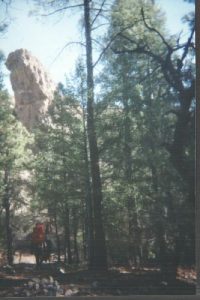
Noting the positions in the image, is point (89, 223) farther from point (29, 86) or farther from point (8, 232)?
point (29, 86)

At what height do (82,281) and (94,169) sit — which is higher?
(94,169)

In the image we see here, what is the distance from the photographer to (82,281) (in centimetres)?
359

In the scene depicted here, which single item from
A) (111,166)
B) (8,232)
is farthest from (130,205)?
(8,232)

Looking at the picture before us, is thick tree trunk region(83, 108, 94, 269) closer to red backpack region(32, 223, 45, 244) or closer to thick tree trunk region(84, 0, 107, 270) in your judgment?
thick tree trunk region(84, 0, 107, 270)

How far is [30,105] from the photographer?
376cm

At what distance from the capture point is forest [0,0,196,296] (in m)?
3.60

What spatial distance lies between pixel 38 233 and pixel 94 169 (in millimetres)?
733

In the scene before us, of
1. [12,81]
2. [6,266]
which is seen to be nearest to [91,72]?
[12,81]

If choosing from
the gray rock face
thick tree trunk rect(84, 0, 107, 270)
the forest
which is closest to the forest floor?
the forest

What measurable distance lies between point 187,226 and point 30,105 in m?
1.72

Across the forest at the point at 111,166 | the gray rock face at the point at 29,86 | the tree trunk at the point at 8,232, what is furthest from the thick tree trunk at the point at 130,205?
the tree trunk at the point at 8,232

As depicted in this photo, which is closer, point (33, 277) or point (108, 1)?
point (33, 277)

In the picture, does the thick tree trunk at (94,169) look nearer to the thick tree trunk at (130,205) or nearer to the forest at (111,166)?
the forest at (111,166)

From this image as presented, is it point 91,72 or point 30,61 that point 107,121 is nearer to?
point 91,72
